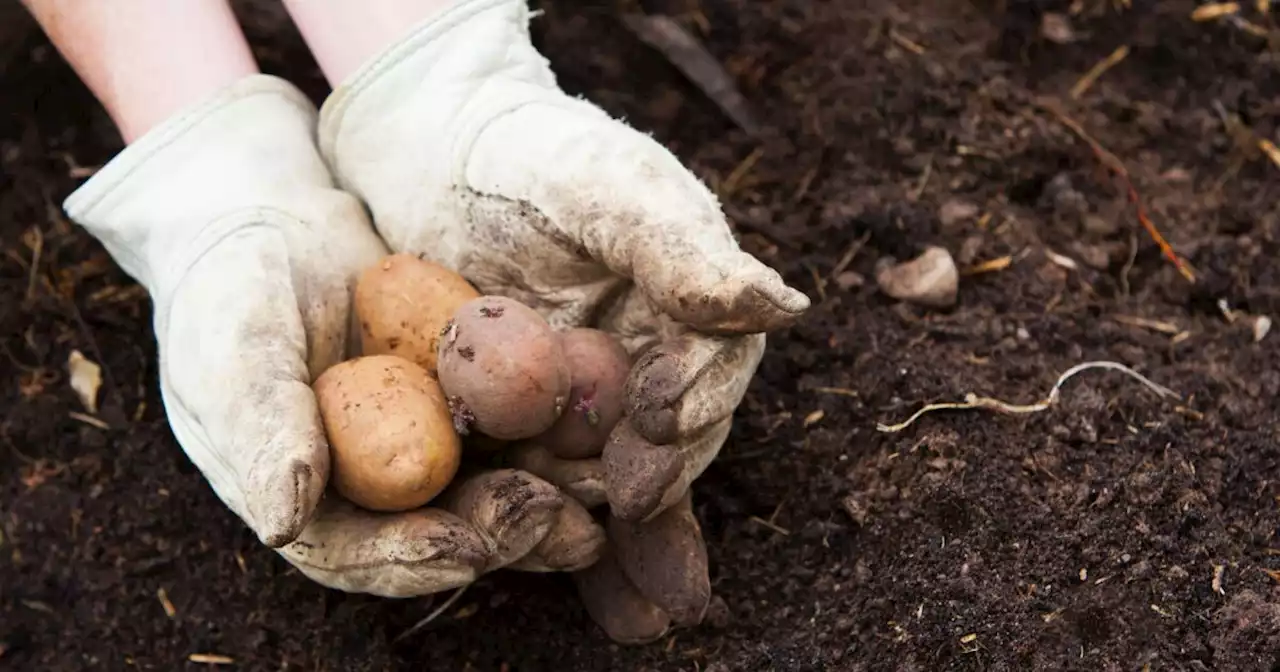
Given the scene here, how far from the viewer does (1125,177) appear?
82.6 inches

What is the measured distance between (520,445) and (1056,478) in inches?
28.4

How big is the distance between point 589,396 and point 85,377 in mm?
1034

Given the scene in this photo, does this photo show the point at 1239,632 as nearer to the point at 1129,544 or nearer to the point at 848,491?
the point at 1129,544

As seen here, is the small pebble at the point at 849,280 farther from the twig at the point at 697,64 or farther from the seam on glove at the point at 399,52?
the seam on glove at the point at 399,52

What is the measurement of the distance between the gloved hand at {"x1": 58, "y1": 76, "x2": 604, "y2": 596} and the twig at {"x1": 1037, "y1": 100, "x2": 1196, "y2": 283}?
3.87 feet

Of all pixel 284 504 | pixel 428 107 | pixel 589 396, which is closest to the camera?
pixel 284 504

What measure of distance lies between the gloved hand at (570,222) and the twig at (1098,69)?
113cm

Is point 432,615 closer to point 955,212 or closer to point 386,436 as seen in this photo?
point 386,436

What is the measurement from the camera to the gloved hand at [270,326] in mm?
1309


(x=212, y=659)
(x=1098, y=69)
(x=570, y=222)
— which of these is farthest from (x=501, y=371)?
(x=1098, y=69)

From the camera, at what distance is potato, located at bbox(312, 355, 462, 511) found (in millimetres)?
1312

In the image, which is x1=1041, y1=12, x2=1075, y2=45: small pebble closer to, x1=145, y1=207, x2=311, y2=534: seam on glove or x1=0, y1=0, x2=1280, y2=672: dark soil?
x1=0, y1=0, x2=1280, y2=672: dark soil

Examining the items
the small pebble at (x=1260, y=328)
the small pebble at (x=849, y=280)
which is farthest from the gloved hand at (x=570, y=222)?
the small pebble at (x=1260, y=328)

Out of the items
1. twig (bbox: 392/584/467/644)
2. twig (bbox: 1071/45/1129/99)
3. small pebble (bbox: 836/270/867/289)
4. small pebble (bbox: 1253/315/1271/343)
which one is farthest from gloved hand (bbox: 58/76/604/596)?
twig (bbox: 1071/45/1129/99)
